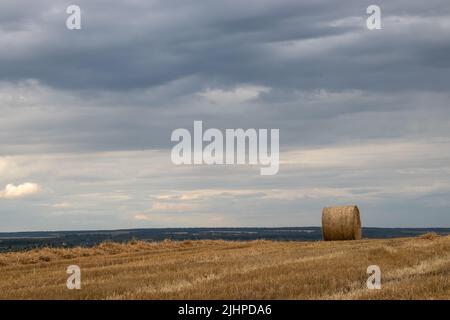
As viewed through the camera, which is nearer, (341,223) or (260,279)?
(260,279)

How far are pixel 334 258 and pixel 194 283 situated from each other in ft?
26.6

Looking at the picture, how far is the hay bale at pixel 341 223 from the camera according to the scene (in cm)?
4139

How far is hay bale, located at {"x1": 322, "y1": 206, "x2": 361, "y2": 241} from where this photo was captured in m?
41.4

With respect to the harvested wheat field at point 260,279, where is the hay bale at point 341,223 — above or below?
above

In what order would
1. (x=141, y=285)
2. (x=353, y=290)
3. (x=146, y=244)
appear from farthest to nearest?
1. (x=146, y=244)
2. (x=141, y=285)
3. (x=353, y=290)

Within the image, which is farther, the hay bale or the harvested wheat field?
the hay bale

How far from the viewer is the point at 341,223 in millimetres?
41469

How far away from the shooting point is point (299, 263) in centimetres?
2272

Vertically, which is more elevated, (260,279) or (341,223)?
(341,223)
